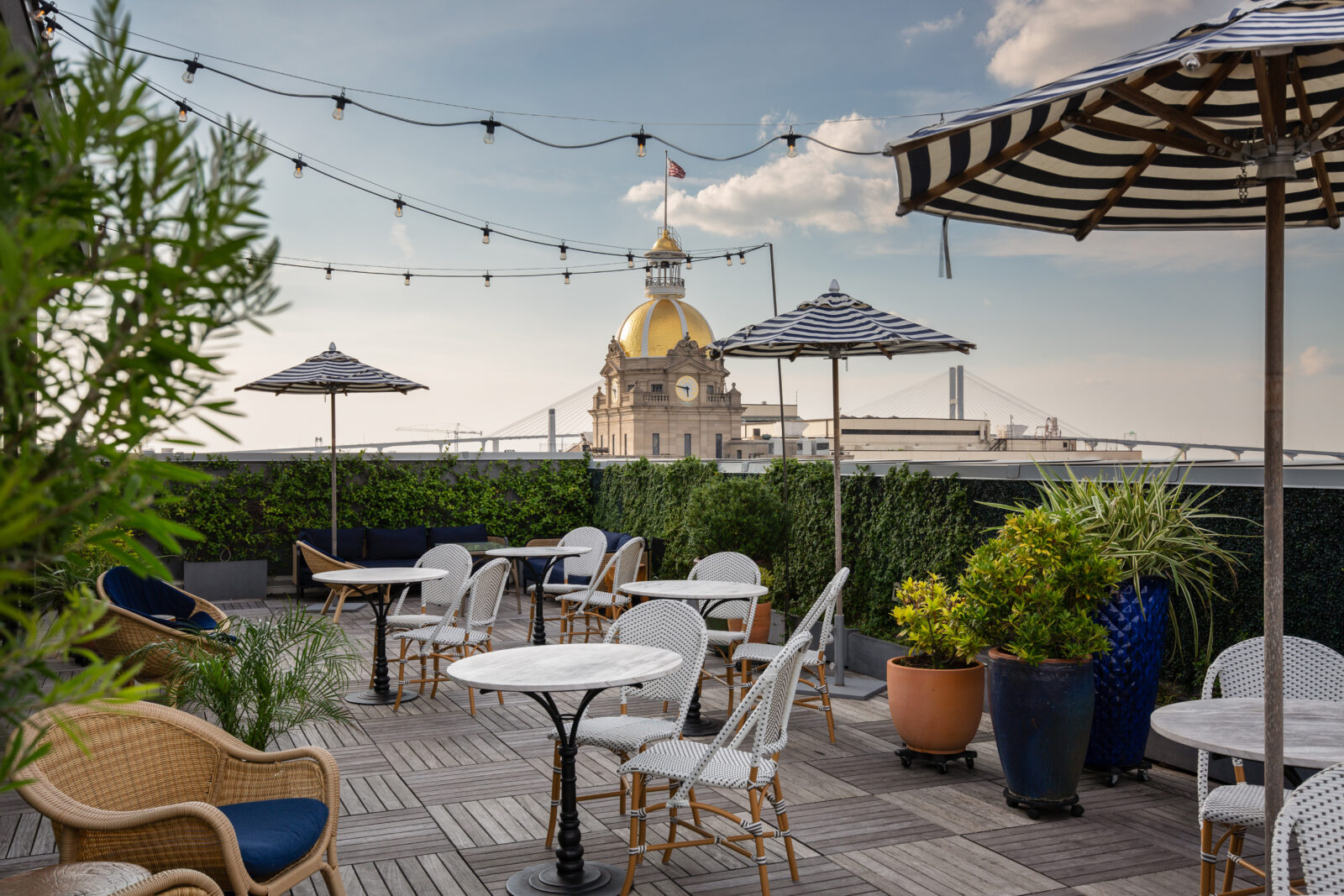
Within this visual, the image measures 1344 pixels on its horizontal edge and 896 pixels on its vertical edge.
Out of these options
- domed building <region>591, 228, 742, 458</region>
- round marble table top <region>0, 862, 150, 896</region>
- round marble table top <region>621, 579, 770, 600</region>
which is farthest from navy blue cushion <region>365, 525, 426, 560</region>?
domed building <region>591, 228, 742, 458</region>

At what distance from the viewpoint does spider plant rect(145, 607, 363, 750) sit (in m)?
3.83

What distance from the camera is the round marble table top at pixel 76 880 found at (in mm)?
2273

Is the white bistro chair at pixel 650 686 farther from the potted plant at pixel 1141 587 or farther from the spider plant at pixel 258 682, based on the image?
the potted plant at pixel 1141 587

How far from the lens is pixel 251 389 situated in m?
10.4

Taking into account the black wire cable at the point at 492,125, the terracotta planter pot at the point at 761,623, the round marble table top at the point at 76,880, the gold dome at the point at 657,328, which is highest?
the gold dome at the point at 657,328

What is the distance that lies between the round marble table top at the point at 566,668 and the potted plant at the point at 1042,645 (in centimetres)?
157

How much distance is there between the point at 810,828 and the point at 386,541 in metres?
8.66

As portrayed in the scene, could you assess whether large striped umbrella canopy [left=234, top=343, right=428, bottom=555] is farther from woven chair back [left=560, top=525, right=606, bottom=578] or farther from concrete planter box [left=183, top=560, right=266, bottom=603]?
woven chair back [left=560, top=525, right=606, bottom=578]

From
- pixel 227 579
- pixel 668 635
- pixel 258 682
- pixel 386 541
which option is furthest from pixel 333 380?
pixel 668 635

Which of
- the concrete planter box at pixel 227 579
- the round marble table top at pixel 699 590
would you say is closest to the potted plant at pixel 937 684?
the round marble table top at pixel 699 590

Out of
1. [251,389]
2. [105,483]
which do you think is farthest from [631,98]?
[105,483]

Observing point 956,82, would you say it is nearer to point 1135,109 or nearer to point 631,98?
point 631,98

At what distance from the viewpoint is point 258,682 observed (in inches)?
152

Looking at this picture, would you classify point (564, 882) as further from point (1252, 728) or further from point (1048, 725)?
point (1252, 728)
